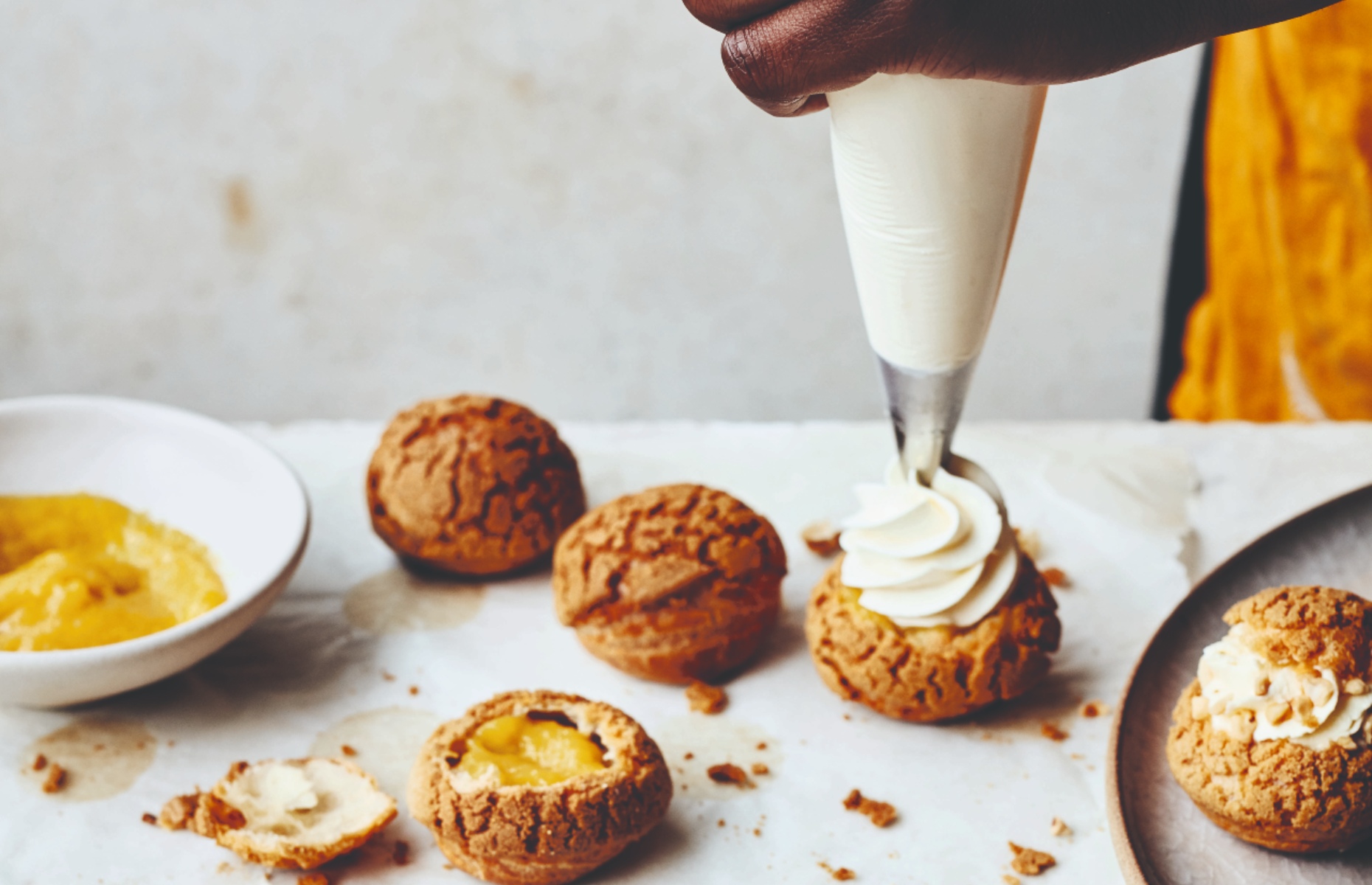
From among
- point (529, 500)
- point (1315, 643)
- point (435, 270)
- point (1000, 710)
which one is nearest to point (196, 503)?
point (529, 500)

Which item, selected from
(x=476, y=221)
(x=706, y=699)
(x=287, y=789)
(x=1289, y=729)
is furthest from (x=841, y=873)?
(x=476, y=221)

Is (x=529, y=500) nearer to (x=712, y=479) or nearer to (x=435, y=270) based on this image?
(x=712, y=479)

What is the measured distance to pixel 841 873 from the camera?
886 millimetres

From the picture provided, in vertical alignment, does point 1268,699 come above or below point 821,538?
above

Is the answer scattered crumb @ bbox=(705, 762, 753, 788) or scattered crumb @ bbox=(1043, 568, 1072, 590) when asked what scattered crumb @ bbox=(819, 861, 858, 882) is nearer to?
scattered crumb @ bbox=(705, 762, 753, 788)

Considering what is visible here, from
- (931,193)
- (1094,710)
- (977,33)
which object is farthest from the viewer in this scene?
(1094,710)

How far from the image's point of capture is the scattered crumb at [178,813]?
922 mm

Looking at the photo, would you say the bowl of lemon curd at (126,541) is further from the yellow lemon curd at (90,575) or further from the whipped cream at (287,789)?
the whipped cream at (287,789)

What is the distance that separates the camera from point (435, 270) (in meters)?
2.58

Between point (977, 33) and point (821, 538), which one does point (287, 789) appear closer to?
point (821, 538)

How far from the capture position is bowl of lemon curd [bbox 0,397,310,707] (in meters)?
0.98

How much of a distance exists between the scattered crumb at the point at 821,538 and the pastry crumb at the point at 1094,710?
0.33 m

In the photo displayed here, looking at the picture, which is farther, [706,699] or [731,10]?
[706,699]

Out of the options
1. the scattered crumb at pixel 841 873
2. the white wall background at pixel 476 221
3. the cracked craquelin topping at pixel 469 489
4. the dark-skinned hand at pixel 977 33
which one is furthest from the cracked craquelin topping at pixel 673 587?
the white wall background at pixel 476 221
